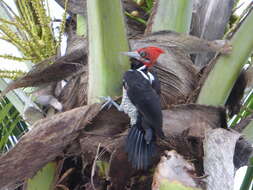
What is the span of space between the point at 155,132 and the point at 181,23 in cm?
51

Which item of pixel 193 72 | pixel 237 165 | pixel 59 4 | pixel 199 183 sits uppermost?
pixel 59 4

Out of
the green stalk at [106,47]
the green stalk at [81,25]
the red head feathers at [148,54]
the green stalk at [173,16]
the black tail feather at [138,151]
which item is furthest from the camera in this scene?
the green stalk at [81,25]

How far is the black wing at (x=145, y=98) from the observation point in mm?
1713

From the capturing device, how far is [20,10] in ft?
6.87

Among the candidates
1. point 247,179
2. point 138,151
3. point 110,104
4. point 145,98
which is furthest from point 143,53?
point 247,179

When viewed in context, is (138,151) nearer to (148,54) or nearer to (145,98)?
(145,98)

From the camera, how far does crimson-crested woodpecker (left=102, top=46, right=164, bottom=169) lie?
5.47 ft

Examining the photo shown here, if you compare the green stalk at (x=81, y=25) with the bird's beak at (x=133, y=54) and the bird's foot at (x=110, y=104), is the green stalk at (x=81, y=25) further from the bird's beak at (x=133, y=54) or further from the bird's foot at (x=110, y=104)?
the bird's foot at (x=110, y=104)

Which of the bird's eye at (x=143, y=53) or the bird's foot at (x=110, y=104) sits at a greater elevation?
the bird's eye at (x=143, y=53)

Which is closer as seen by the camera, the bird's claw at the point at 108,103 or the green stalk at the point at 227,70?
the bird's claw at the point at 108,103

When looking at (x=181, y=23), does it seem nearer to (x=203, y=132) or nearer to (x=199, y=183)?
(x=203, y=132)

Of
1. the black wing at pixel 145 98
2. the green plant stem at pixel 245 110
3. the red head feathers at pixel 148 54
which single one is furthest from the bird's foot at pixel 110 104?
the green plant stem at pixel 245 110

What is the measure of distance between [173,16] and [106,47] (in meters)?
0.38

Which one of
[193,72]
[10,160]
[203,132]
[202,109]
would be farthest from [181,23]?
[10,160]
